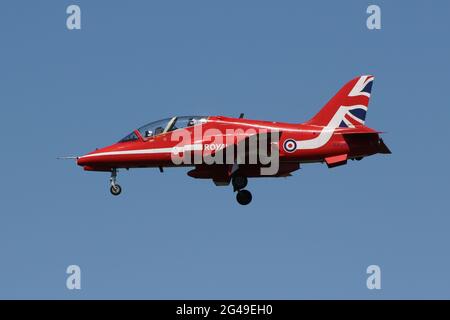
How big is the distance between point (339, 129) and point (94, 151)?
11338mm

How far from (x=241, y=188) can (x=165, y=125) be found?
14.8 ft

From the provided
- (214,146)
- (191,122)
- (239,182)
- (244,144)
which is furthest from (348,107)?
(191,122)

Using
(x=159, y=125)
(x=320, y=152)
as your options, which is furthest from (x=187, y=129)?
(x=320, y=152)

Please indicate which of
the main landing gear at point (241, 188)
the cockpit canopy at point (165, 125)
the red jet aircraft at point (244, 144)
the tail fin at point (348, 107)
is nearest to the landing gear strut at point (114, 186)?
the red jet aircraft at point (244, 144)

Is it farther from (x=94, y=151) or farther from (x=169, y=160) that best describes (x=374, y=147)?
(x=94, y=151)

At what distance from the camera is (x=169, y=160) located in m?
54.6

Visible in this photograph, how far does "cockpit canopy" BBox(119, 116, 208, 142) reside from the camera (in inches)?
2156

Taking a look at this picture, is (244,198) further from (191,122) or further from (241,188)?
(191,122)

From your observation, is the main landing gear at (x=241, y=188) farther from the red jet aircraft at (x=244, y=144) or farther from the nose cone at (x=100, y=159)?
the nose cone at (x=100, y=159)

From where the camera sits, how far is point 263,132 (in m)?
53.3

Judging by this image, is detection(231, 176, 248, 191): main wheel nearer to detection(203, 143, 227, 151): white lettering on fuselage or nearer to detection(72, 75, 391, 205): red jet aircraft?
detection(72, 75, 391, 205): red jet aircraft
